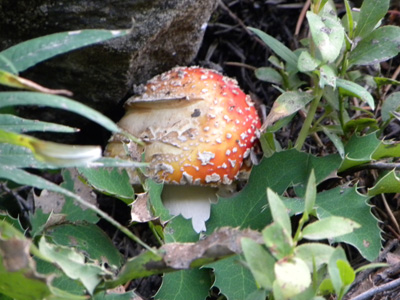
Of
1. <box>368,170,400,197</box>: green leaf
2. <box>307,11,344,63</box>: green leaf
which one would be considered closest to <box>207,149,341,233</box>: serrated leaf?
<box>368,170,400,197</box>: green leaf

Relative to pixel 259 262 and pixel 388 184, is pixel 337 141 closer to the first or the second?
pixel 388 184

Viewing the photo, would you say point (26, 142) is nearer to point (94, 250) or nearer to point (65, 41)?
point (65, 41)

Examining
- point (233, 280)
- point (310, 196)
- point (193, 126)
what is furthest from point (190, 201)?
point (310, 196)

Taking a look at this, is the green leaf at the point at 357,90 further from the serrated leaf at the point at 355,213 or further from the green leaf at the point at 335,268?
the green leaf at the point at 335,268

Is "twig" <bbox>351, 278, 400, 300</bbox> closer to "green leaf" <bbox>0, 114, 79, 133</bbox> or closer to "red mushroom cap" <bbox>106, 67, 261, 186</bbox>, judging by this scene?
"red mushroom cap" <bbox>106, 67, 261, 186</bbox>

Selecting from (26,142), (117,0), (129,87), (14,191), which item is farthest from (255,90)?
(26,142)
